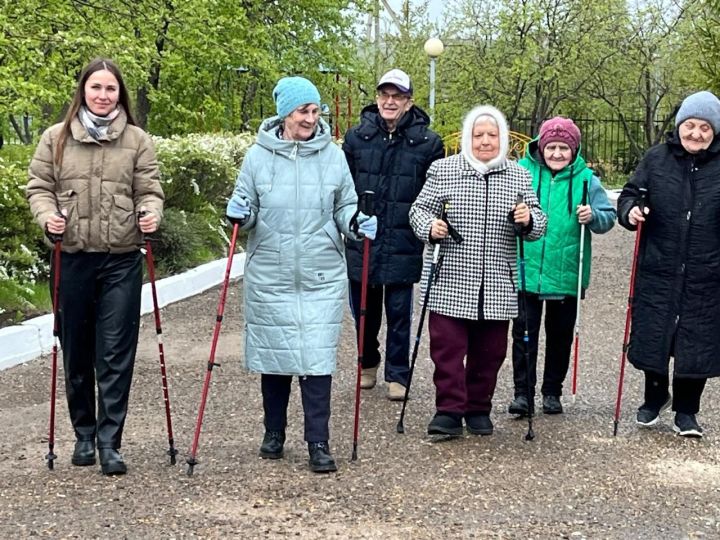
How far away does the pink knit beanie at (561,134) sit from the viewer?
6.41 m

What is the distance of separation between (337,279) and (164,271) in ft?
21.3

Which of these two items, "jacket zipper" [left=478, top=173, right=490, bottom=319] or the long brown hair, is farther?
"jacket zipper" [left=478, top=173, right=490, bottom=319]

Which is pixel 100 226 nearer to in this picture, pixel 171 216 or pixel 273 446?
pixel 273 446

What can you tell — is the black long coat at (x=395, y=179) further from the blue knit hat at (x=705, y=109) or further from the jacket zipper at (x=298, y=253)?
the blue knit hat at (x=705, y=109)

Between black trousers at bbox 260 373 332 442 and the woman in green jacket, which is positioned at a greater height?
the woman in green jacket

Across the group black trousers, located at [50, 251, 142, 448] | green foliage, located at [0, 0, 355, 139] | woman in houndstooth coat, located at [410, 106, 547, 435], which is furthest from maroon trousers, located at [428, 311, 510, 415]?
green foliage, located at [0, 0, 355, 139]

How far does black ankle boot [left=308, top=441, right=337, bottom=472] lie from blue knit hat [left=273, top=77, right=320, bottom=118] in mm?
1608

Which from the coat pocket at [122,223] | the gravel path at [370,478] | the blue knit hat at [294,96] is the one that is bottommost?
the gravel path at [370,478]

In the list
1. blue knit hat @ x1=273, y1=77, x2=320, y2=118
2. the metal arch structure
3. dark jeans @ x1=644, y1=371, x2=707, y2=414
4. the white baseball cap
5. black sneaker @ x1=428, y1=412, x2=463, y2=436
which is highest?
the white baseball cap

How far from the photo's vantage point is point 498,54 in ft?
95.4

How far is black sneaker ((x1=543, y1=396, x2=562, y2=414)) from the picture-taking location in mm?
6703

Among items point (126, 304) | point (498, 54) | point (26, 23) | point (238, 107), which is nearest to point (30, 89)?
point (26, 23)

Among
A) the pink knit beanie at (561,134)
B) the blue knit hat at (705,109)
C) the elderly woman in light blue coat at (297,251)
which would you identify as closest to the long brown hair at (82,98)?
the elderly woman in light blue coat at (297,251)

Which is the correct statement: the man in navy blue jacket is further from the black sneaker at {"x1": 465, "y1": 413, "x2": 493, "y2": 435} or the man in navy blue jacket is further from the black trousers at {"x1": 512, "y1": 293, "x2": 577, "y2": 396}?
the black sneaker at {"x1": 465, "y1": 413, "x2": 493, "y2": 435}
